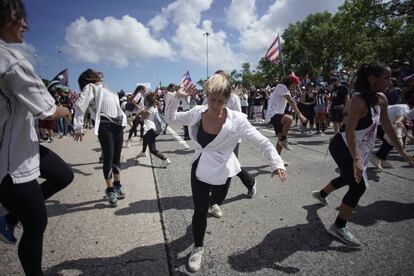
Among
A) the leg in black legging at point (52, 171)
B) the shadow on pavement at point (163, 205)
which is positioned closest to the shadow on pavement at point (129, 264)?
the leg in black legging at point (52, 171)

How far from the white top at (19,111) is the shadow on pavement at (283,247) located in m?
2.01

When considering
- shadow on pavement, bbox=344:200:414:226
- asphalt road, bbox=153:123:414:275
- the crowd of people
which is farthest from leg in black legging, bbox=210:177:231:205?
shadow on pavement, bbox=344:200:414:226

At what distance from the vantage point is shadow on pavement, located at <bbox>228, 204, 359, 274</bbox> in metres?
2.75

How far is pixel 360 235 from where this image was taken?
3.28m

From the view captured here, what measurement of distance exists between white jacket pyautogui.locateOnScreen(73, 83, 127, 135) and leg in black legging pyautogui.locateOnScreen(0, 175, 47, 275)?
2.41 m

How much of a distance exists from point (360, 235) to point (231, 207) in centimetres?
166

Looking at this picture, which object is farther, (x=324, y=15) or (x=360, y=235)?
(x=324, y=15)

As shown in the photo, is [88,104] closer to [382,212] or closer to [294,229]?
[294,229]

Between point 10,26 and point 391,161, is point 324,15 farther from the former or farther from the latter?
point 10,26

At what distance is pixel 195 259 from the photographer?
2.73 metres

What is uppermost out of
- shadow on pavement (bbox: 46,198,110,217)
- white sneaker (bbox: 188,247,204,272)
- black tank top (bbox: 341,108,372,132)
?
black tank top (bbox: 341,108,372,132)

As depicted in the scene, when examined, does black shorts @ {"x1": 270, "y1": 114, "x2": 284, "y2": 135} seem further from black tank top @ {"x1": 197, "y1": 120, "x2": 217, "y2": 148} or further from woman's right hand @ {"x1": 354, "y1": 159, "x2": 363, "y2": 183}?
black tank top @ {"x1": 197, "y1": 120, "x2": 217, "y2": 148}

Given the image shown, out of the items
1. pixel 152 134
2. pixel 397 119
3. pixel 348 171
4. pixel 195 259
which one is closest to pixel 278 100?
pixel 397 119

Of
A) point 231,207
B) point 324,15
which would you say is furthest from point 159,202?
point 324,15
